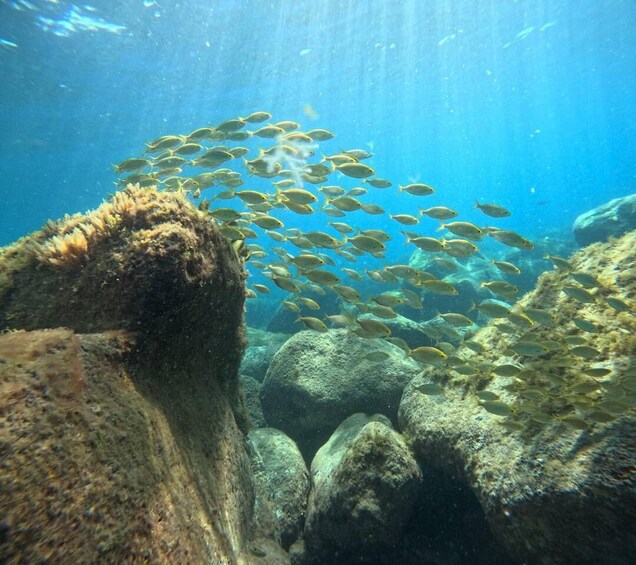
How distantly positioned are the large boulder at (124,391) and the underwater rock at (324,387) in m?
2.73

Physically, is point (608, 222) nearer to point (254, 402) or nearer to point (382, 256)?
point (382, 256)

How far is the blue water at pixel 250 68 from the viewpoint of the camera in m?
21.3

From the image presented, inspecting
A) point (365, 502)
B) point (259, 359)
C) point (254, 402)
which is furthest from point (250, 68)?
point (365, 502)

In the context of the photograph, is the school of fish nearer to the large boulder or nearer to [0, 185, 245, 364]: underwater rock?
[0, 185, 245, 364]: underwater rock

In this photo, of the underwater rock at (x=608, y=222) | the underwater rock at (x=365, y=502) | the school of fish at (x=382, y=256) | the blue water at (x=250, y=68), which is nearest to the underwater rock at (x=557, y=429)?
the school of fish at (x=382, y=256)

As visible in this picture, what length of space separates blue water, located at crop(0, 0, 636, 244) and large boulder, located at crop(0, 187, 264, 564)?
22.2m

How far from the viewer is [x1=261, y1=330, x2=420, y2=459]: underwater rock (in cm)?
699

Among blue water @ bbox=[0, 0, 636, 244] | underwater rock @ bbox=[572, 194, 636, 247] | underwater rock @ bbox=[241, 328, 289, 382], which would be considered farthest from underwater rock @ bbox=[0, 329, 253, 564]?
blue water @ bbox=[0, 0, 636, 244]

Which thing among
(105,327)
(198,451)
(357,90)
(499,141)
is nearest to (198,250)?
(105,327)

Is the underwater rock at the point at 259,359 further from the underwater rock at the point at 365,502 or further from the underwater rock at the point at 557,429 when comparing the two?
the underwater rock at the point at 557,429

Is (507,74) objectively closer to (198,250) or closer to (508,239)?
(508,239)

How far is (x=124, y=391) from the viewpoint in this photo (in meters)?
2.36

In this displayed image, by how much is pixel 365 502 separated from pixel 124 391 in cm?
330

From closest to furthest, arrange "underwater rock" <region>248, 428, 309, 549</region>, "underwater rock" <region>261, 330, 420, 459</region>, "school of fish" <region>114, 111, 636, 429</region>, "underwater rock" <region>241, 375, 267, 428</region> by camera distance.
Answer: "school of fish" <region>114, 111, 636, 429</region>
"underwater rock" <region>248, 428, 309, 549</region>
"underwater rock" <region>261, 330, 420, 459</region>
"underwater rock" <region>241, 375, 267, 428</region>
